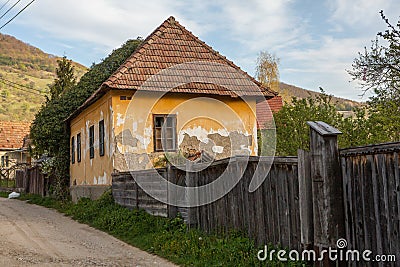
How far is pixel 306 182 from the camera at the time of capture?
656 cm

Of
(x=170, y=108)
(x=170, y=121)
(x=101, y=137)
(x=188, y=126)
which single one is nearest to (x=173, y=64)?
(x=170, y=108)

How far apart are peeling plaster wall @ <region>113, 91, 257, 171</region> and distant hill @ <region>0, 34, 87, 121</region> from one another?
52.0 meters

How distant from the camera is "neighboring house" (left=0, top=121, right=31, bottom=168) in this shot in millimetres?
49469

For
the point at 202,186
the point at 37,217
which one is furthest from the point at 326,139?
the point at 37,217

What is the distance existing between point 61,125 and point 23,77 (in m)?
87.9

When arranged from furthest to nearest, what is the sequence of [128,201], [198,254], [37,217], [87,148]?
[87,148], [37,217], [128,201], [198,254]

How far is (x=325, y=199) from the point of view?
6.23m

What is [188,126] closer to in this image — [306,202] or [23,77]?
[306,202]

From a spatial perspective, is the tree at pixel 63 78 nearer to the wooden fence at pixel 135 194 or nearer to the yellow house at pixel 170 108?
the yellow house at pixel 170 108

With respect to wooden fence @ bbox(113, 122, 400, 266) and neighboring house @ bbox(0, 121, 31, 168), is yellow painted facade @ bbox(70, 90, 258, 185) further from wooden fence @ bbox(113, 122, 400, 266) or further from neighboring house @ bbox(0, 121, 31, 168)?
neighboring house @ bbox(0, 121, 31, 168)

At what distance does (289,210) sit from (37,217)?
11622 mm

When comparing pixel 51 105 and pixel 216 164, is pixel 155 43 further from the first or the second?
pixel 216 164

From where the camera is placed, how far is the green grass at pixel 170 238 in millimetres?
7750

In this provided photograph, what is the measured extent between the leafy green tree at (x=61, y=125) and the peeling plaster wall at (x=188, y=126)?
16.5 feet
